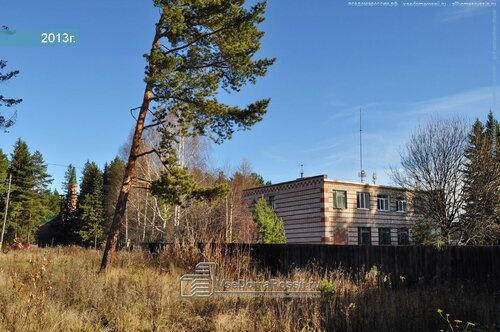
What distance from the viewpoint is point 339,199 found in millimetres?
30500

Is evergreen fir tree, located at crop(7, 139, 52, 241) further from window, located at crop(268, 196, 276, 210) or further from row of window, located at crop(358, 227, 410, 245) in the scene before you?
row of window, located at crop(358, 227, 410, 245)

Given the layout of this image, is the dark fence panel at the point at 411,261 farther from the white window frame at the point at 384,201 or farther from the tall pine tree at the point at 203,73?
the white window frame at the point at 384,201

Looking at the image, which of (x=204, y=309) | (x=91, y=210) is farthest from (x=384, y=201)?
(x=91, y=210)

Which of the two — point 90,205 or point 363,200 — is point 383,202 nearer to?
point 363,200

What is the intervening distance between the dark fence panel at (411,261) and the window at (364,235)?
1891 centimetres

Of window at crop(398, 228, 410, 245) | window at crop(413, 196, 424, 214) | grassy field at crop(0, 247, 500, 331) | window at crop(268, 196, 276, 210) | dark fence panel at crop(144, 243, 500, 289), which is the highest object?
window at crop(268, 196, 276, 210)

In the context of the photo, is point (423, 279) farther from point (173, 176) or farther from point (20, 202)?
point (20, 202)

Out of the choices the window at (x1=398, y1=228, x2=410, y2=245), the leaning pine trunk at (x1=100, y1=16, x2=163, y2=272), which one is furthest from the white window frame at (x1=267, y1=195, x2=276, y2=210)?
the leaning pine trunk at (x1=100, y1=16, x2=163, y2=272)

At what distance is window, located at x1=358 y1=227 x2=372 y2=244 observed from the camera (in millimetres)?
31650

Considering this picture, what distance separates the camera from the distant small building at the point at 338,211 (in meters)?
29.5

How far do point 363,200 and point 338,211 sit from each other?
129 inches

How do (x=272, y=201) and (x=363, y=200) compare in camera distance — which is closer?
(x=363, y=200)

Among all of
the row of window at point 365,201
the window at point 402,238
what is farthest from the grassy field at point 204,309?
the window at point 402,238

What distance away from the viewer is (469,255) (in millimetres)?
10633
